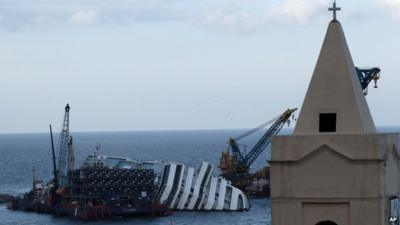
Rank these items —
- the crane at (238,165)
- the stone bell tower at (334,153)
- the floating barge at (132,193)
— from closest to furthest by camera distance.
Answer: the stone bell tower at (334,153) < the floating barge at (132,193) < the crane at (238,165)

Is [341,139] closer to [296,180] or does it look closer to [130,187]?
[296,180]

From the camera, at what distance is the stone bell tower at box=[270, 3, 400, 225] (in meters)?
17.2

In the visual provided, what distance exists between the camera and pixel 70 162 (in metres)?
158

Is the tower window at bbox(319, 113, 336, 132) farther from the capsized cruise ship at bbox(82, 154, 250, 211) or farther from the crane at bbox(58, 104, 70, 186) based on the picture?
the crane at bbox(58, 104, 70, 186)

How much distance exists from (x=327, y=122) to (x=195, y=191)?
5029 inches

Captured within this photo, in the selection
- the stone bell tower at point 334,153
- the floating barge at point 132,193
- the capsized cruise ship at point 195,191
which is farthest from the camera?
the capsized cruise ship at point 195,191

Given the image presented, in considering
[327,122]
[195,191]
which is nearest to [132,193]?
[195,191]

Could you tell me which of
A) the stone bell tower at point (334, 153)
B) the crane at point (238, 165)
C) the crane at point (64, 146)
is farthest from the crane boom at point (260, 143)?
the stone bell tower at point (334, 153)

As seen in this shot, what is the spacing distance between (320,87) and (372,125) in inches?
35.8

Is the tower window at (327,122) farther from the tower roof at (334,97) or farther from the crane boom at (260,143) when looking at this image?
the crane boom at (260,143)

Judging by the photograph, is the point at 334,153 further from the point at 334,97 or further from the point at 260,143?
the point at 260,143

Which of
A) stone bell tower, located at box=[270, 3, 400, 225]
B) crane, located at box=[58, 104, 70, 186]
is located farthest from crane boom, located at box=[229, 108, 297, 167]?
stone bell tower, located at box=[270, 3, 400, 225]

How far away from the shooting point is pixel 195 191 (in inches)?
5699

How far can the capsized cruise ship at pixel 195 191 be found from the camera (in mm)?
143250
